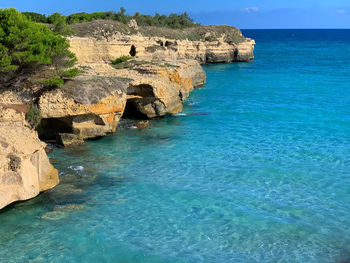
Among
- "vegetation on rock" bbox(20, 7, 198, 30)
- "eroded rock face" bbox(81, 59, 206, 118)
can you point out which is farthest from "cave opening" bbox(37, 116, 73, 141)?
"vegetation on rock" bbox(20, 7, 198, 30)

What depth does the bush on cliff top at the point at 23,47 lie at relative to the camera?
640 inches

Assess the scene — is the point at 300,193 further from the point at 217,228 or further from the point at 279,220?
the point at 217,228

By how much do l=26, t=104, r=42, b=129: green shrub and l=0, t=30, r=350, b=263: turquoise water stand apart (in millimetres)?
1577

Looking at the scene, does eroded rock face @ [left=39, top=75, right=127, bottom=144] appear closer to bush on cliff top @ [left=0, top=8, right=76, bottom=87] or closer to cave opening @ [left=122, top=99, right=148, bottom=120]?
bush on cliff top @ [left=0, top=8, right=76, bottom=87]

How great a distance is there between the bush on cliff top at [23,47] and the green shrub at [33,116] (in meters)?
1.88

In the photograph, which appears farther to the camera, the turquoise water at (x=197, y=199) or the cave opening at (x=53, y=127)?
the cave opening at (x=53, y=127)

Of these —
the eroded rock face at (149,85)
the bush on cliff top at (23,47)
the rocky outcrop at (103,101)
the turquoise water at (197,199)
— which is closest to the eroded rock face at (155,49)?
the eroded rock face at (149,85)

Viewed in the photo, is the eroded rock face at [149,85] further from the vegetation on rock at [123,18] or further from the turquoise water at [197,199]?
the vegetation on rock at [123,18]

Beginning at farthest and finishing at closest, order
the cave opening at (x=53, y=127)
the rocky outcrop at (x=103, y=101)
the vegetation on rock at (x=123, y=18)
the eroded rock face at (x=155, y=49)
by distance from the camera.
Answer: the vegetation on rock at (x=123, y=18) → the eroded rock face at (x=155, y=49) → the cave opening at (x=53, y=127) → the rocky outcrop at (x=103, y=101)

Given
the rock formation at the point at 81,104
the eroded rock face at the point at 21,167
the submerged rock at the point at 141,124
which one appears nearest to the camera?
the eroded rock face at the point at 21,167

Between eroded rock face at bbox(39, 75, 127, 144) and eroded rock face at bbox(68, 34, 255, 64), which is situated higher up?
eroded rock face at bbox(68, 34, 255, 64)

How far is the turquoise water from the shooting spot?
1009 cm

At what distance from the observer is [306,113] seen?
2555cm

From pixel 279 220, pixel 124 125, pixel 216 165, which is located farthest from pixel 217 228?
pixel 124 125
